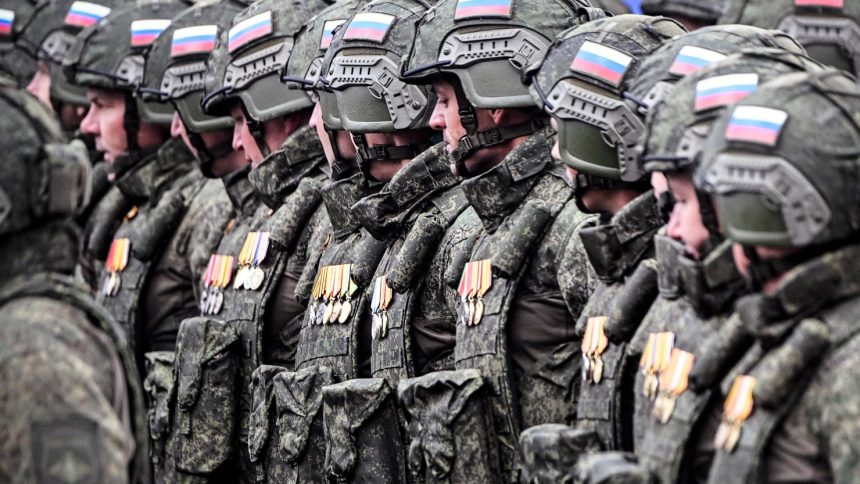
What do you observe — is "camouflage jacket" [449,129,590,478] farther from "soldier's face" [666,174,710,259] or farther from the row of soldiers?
"soldier's face" [666,174,710,259]

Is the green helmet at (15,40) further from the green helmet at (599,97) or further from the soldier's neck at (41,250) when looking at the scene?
the soldier's neck at (41,250)

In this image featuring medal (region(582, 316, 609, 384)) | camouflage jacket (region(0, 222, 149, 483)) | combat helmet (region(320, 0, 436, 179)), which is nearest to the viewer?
camouflage jacket (region(0, 222, 149, 483))

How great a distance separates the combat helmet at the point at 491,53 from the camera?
887cm

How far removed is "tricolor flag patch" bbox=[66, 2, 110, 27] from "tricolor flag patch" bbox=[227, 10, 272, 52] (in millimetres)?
3386

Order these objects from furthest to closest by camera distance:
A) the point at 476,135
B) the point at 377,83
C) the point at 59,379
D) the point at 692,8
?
1. the point at 692,8
2. the point at 377,83
3. the point at 476,135
4. the point at 59,379

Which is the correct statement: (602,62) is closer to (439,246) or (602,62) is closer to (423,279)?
(439,246)

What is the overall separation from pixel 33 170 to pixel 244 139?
5.48 m

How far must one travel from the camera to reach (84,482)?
213 inches

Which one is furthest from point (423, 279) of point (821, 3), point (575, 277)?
point (821, 3)

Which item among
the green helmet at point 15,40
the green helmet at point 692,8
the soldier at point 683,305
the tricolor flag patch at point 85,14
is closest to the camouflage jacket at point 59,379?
the soldier at point 683,305

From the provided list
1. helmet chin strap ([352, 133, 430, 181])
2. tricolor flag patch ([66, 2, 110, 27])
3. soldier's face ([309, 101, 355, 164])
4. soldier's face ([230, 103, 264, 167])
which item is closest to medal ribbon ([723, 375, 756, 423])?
helmet chin strap ([352, 133, 430, 181])

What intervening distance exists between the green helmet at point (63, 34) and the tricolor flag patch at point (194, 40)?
2.05 metres

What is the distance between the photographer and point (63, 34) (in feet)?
48.6

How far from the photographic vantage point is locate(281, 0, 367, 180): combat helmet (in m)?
10.4
